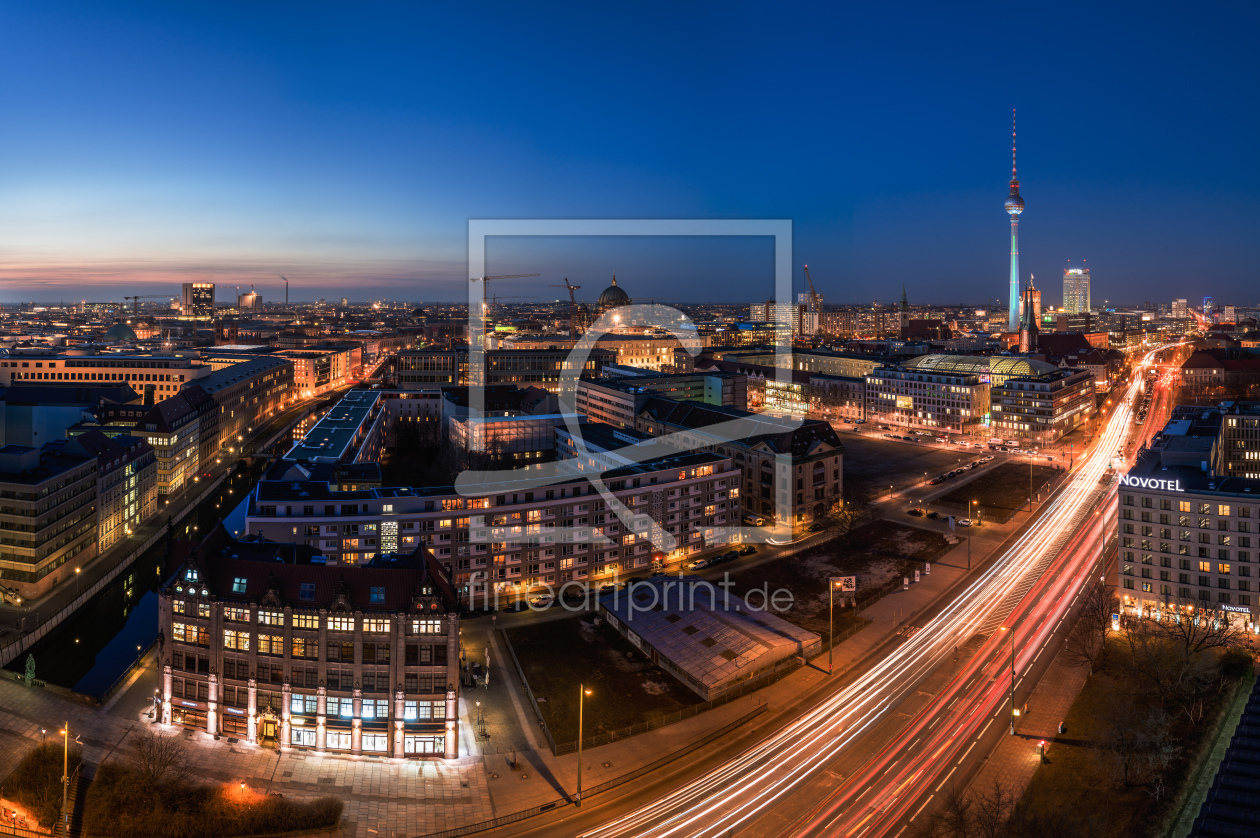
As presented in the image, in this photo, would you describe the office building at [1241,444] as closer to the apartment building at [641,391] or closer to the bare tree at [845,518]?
the bare tree at [845,518]

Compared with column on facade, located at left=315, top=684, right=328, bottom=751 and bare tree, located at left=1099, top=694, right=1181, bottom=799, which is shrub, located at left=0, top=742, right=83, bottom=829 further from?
bare tree, located at left=1099, top=694, right=1181, bottom=799

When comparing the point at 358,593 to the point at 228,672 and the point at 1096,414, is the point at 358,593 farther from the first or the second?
the point at 1096,414

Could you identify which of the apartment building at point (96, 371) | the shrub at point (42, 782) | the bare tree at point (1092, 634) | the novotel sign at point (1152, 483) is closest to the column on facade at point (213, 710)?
the shrub at point (42, 782)

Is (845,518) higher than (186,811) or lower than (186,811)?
higher

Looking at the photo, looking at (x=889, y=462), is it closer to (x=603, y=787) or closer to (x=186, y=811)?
(x=603, y=787)

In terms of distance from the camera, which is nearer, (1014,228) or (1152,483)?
(1152,483)

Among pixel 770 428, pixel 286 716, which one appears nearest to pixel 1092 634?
pixel 770 428
